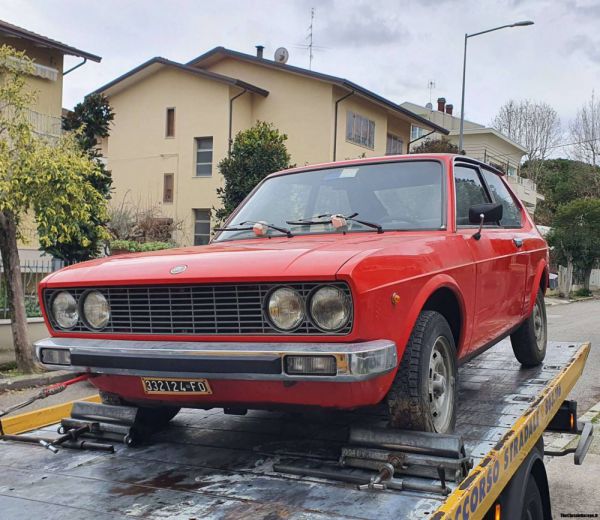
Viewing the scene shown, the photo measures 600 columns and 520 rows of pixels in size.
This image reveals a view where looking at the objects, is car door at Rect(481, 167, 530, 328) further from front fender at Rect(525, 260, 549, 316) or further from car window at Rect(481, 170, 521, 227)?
front fender at Rect(525, 260, 549, 316)

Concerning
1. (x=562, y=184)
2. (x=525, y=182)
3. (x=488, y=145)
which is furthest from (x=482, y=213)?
(x=562, y=184)

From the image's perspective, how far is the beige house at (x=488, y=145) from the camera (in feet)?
145

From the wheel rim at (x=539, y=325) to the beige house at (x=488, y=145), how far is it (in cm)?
3805

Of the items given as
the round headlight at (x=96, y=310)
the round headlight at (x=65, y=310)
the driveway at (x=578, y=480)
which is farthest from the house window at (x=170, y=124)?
the round headlight at (x=96, y=310)

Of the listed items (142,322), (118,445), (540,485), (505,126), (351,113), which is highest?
(505,126)

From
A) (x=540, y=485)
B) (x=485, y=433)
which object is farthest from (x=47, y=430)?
(x=540, y=485)

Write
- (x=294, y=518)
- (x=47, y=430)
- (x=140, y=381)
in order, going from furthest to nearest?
(x=47, y=430) → (x=140, y=381) → (x=294, y=518)

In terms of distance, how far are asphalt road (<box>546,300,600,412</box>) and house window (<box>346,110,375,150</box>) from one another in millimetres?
9836

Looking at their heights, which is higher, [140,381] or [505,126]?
[505,126]

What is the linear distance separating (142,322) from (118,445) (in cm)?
72

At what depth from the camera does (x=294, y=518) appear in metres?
2.28

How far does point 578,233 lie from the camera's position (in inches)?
1341

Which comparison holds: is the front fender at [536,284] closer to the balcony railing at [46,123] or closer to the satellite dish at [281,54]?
the balcony railing at [46,123]

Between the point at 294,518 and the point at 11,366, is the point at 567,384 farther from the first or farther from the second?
the point at 11,366
